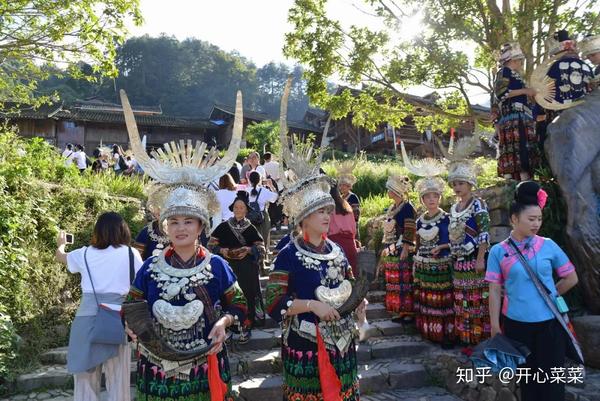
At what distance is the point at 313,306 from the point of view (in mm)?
3152

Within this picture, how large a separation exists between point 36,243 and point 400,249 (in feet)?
17.4

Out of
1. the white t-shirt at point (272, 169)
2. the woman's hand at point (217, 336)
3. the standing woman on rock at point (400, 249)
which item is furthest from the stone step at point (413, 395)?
the white t-shirt at point (272, 169)

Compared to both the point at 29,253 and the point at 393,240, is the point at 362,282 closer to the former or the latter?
the point at 393,240

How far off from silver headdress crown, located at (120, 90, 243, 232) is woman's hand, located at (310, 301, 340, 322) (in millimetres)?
907

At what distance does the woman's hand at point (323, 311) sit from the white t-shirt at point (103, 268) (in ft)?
5.66

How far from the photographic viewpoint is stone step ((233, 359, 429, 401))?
509cm

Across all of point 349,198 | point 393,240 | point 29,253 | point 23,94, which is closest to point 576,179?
point 393,240

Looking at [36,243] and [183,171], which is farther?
[36,243]

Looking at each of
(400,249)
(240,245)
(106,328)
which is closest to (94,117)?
(240,245)

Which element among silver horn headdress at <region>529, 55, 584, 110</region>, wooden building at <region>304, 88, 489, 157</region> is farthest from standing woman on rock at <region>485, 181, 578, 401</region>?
wooden building at <region>304, 88, 489, 157</region>

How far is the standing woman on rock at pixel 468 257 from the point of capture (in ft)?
18.4

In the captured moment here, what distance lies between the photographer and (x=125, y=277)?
3.93m

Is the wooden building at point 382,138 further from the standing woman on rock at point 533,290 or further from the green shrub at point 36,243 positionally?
the standing woman on rock at point 533,290

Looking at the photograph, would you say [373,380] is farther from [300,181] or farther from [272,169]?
[272,169]
